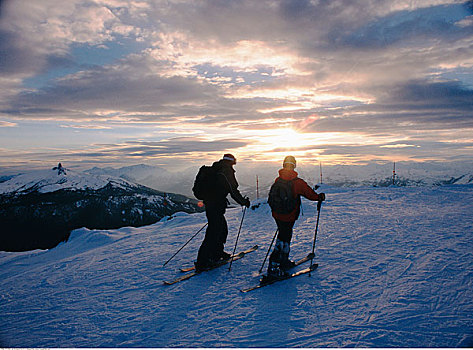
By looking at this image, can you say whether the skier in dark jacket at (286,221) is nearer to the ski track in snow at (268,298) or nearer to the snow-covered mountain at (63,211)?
the ski track in snow at (268,298)

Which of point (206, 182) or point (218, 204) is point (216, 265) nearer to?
point (218, 204)

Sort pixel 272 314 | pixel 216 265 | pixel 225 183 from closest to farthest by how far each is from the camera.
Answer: pixel 272 314 < pixel 225 183 < pixel 216 265

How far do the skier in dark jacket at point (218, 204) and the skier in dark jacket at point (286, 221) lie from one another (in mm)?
1086

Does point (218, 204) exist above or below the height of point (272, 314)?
above

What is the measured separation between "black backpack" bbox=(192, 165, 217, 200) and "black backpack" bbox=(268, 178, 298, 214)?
5.52 feet

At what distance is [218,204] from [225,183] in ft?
2.25

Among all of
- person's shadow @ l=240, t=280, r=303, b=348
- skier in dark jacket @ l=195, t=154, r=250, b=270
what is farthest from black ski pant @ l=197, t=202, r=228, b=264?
person's shadow @ l=240, t=280, r=303, b=348

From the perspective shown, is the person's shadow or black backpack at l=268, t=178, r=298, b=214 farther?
black backpack at l=268, t=178, r=298, b=214

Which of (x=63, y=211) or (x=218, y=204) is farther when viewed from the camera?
(x=63, y=211)

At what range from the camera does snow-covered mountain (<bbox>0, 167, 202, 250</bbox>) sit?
127000mm

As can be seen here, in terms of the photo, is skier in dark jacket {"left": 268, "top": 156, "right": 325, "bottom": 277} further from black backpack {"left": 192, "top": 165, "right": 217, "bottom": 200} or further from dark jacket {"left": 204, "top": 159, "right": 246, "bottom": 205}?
black backpack {"left": 192, "top": 165, "right": 217, "bottom": 200}

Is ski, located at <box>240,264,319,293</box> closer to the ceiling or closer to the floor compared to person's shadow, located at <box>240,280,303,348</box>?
closer to the ceiling

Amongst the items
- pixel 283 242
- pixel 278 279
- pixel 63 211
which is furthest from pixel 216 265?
pixel 63 211

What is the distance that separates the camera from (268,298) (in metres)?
5.65
